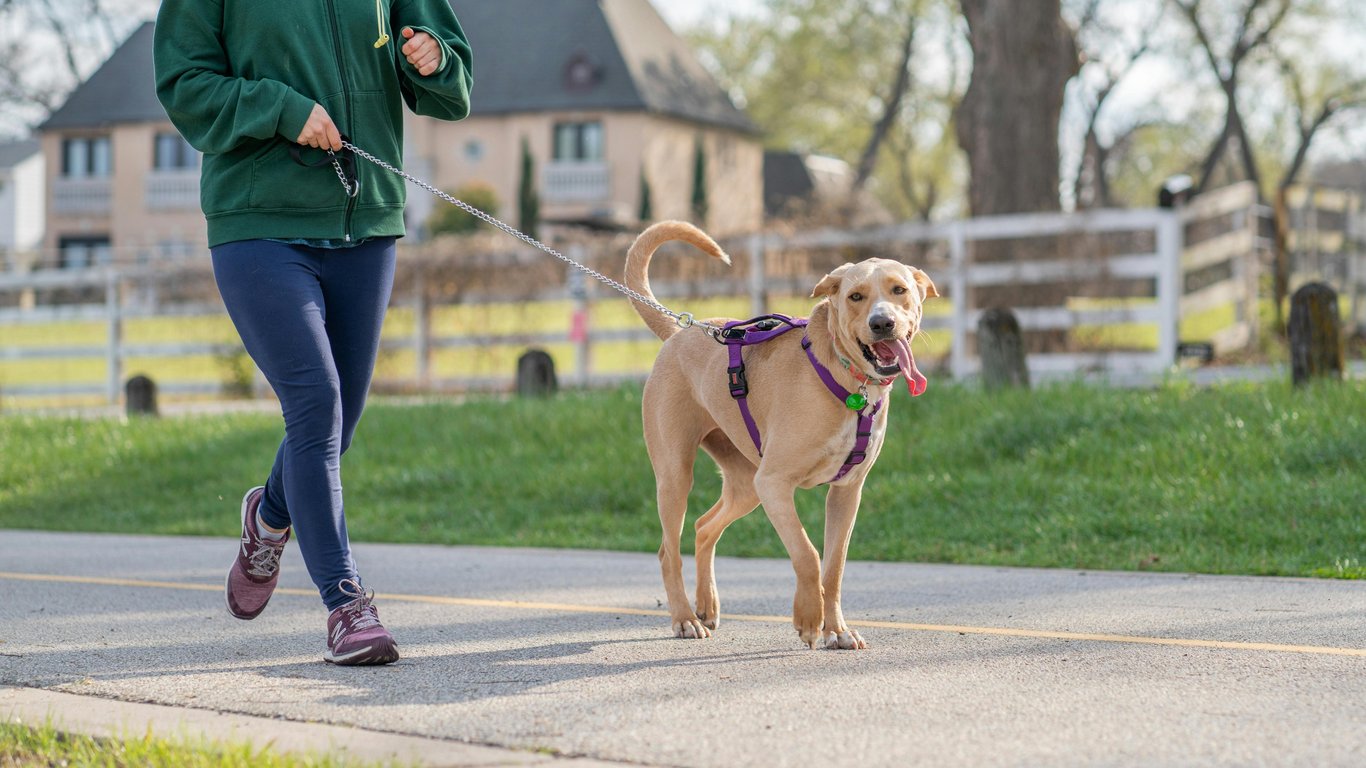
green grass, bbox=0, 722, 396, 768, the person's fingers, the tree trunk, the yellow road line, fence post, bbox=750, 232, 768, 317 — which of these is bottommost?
green grass, bbox=0, 722, 396, 768

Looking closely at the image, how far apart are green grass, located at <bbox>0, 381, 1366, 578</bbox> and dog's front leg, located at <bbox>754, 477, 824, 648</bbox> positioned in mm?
2960

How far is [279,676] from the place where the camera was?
4895mm

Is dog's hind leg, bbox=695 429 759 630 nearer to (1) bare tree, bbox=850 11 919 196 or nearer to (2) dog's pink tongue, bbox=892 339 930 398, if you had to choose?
(2) dog's pink tongue, bbox=892 339 930 398

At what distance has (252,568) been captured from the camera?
18.3 ft

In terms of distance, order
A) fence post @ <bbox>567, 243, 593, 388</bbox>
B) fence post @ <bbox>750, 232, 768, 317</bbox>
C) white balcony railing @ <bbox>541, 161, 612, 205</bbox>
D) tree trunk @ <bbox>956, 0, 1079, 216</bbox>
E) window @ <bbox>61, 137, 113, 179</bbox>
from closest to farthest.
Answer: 1. tree trunk @ <bbox>956, 0, 1079, 216</bbox>
2. fence post @ <bbox>750, 232, 768, 317</bbox>
3. fence post @ <bbox>567, 243, 593, 388</bbox>
4. white balcony railing @ <bbox>541, 161, 612, 205</bbox>
5. window @ <bbox>61, 137, 113, 179</bbox>

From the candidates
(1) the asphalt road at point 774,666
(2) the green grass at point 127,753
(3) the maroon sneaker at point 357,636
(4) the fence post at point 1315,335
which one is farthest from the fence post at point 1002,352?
(2) the green grass at point 127,753

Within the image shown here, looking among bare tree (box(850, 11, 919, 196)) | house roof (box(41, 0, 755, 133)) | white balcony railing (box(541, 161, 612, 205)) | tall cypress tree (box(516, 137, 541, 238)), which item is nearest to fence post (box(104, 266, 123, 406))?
tall cypress tree (box(516, 137, 541, 238))

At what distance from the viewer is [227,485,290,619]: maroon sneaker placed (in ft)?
18.2

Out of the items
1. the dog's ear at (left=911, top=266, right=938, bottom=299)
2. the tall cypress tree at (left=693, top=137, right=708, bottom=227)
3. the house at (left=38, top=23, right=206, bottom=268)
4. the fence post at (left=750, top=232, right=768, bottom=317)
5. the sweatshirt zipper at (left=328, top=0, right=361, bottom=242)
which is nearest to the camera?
the sweatshirt zipper at (left=328, top=0, right=361, bottom=242)

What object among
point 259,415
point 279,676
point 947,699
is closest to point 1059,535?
point 947,699

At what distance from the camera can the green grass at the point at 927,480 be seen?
8.30m

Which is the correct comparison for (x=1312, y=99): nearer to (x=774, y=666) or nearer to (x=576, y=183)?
(x=576, y=183)

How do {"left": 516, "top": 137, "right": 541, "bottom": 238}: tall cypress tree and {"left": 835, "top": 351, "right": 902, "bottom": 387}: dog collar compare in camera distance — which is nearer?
{"left": 835, "top": 351, "right": 902, "bottom": 387}: dog collar

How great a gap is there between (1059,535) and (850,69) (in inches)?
1860
